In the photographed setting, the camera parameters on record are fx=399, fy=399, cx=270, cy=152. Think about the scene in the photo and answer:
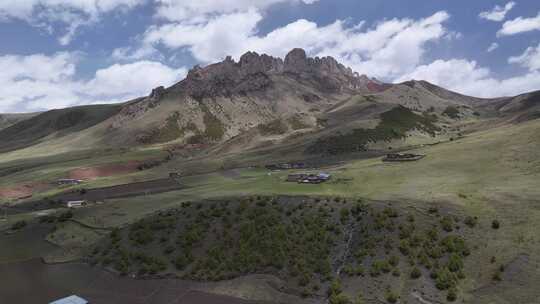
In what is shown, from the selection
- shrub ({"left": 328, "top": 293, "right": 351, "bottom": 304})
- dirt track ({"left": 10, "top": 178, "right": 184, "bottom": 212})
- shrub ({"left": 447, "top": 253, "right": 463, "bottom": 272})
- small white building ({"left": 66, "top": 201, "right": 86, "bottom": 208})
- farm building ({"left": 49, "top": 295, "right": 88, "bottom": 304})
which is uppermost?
dirt track ({"left": 10, "top": 178, "right": 184, "bottom": 212})

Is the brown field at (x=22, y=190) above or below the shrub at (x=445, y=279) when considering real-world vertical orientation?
above

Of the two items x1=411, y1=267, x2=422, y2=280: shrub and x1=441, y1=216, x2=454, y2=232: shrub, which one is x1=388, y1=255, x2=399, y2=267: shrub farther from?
x1=441, y1=216, x2=454, y2=232: shrub

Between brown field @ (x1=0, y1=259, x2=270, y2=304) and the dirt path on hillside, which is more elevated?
the dirt path on hillside

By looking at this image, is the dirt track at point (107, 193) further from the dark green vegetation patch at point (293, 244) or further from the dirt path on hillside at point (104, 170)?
the dirt path on hillside at point (104, 170)

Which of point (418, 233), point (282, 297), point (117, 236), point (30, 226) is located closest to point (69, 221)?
→ point (30, 226)

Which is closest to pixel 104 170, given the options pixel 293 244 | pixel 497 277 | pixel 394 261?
pixel 293 244

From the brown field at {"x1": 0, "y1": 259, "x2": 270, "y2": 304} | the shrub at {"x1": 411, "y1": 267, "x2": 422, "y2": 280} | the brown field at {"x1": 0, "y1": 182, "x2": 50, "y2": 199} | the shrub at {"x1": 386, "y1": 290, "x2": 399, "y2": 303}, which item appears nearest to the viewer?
the shrub at {"x1": 386, "y1": 290, "x2": 399, "y2": 303}

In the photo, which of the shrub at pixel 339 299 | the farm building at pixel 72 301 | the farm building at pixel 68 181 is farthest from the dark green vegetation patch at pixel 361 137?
the farm building at pixel 72 301

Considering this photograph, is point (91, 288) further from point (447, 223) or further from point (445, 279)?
point (447, 223)

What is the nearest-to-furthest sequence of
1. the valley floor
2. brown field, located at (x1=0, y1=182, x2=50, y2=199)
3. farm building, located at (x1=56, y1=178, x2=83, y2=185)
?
the valley floor < brown field, located at (x1=0, y1=182, x2=50, y2=199) < farm building, located at (x1=56, y1=178, x2=83, y2=185)

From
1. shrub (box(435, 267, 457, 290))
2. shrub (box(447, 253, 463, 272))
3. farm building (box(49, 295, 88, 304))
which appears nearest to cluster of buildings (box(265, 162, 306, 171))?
shrub (box(447, 253, 463, 272))

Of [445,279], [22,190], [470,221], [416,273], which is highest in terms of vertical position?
[22,190]
